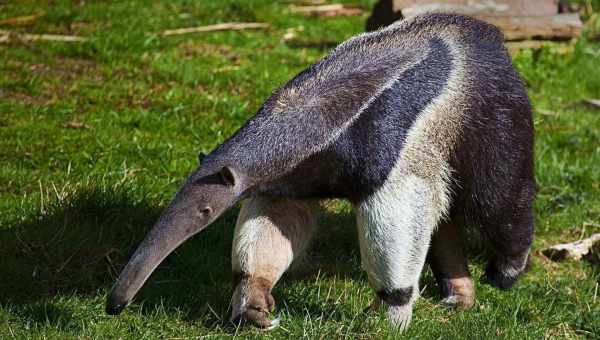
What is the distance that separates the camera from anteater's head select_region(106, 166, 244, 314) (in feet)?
13.7

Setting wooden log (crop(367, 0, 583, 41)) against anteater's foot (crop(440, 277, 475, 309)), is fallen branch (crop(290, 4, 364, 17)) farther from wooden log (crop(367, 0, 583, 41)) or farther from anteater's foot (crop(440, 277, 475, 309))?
anteater's foot (crop(440, 277, 475, 309))

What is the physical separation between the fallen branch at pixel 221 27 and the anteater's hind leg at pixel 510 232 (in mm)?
5193

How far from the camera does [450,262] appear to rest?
227 inches

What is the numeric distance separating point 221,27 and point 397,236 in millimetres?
6038

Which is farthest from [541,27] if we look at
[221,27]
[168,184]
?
[168,184]

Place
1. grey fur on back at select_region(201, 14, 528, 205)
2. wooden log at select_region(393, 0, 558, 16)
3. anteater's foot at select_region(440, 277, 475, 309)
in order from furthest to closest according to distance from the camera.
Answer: wooden log at select_region(393, 0, 558, 16), anteater's foot at select_region(440, 277, 475, 309), grey fur on back at select_region(201, 14, 528, 205)

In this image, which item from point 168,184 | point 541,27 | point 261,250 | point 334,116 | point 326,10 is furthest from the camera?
point 326,10

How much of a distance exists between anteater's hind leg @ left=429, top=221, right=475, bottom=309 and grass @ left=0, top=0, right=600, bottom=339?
122mm

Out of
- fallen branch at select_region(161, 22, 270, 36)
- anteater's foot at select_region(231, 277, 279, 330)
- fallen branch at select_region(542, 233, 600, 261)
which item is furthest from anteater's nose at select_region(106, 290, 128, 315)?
fallen branch at select_region(161, 22, 270, 36)

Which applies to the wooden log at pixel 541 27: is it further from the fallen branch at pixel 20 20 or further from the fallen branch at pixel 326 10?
the fallen branch at pixel 20 20

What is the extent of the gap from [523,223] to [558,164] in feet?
7.54

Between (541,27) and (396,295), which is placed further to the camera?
(541,27)

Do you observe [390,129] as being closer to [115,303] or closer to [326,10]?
[115,303]

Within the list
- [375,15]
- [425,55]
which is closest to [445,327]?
[425,55]
